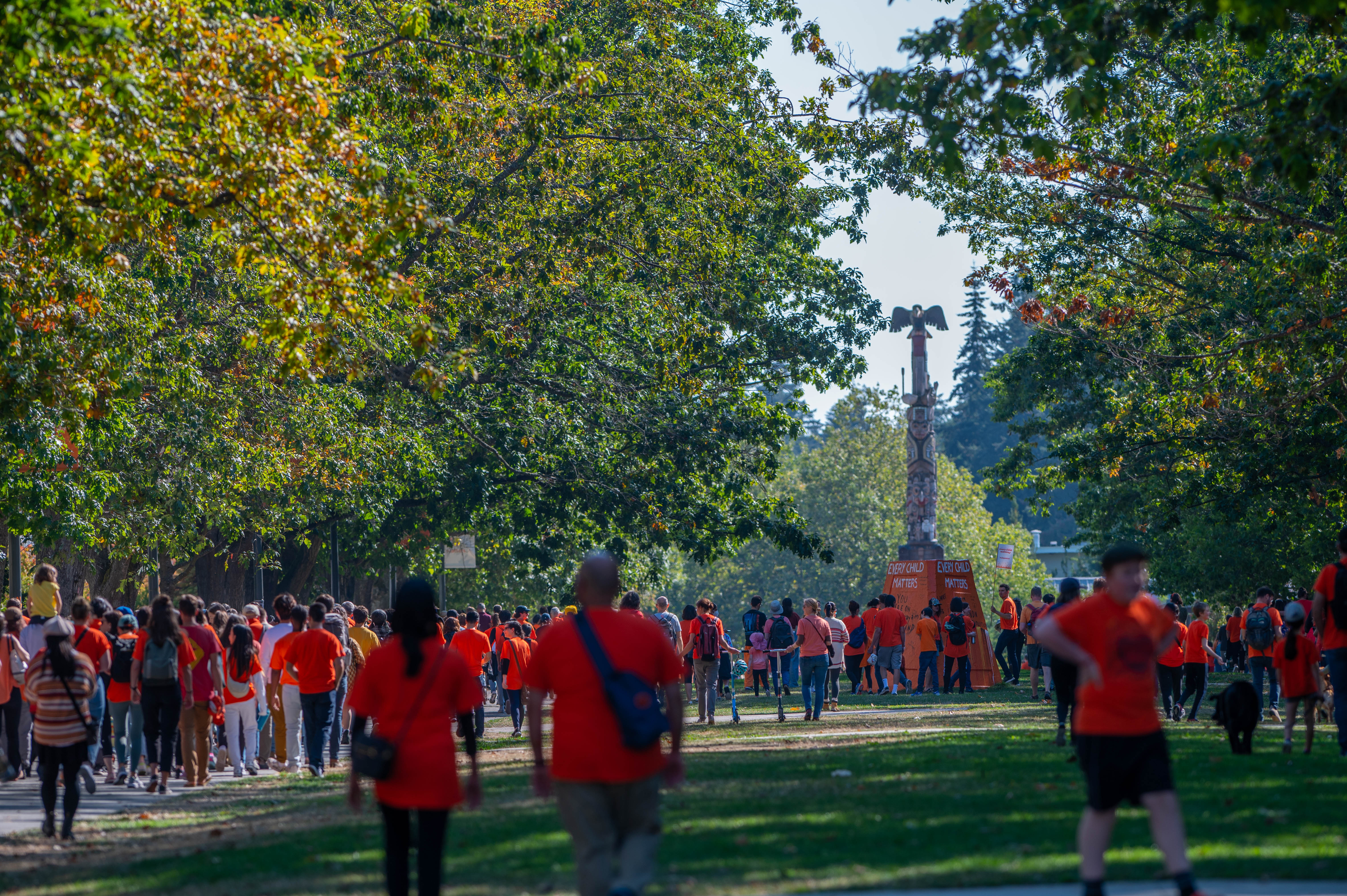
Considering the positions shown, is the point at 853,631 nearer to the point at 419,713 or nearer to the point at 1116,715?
the point at 1116,715

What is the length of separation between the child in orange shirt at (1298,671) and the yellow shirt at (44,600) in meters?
12.6

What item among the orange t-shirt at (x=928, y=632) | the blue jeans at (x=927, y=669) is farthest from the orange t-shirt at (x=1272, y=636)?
the blue jeans at (x=927, y=669)

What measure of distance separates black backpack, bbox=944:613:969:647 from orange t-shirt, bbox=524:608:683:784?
2333 centimetres

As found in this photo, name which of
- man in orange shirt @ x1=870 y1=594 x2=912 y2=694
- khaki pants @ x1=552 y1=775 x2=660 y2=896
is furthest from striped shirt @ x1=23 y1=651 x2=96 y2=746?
man in orange shirt @ x1=870 y1=594 x2=912 y2=694

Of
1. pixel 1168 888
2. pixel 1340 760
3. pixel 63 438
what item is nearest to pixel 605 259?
pixel 63 438

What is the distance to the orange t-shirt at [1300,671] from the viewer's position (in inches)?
581

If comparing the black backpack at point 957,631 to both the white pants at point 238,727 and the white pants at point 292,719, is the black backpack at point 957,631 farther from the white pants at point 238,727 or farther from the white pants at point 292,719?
the white pants at point 238,727

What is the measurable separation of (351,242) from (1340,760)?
→ 9.57m

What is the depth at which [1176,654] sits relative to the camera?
19797 millimetres

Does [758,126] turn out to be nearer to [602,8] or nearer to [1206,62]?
[602,8]

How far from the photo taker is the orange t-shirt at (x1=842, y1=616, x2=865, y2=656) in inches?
1211

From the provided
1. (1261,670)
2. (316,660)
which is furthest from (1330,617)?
(316,660)

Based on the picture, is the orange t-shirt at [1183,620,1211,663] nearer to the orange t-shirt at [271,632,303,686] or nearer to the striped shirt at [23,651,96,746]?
the orange t-shirt at [271,632,303,686]

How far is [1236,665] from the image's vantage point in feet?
111
